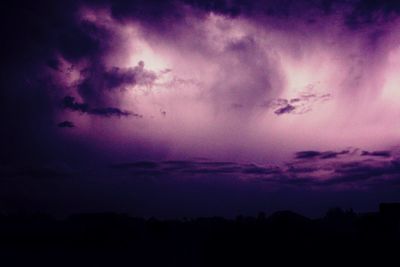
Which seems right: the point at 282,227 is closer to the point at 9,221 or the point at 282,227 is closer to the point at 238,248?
the point at 238,248

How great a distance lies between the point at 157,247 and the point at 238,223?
209ft

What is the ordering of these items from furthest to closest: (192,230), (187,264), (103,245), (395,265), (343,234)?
(192,230), (103,245), (187,264), (343,234), (395,265)

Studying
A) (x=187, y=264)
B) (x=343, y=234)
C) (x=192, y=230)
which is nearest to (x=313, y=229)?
(x=343, y=234)

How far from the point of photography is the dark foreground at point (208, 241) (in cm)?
2497

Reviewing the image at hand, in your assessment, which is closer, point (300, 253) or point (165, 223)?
point (300, 253)

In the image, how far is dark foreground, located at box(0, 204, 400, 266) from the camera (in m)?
A: 25.0

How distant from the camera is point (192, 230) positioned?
384 feet

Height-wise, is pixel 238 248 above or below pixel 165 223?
below

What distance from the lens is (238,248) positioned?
91.1 feet

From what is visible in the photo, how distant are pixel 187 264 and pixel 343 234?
41.2 metres

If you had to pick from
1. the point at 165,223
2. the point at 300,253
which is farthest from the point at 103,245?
the point at 300,253

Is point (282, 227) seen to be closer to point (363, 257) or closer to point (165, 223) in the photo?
point (363, 257)

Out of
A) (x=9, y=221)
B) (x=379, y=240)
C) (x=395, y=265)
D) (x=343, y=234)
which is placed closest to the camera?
(x=395, y=265)

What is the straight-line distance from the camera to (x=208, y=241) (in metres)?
29.7
